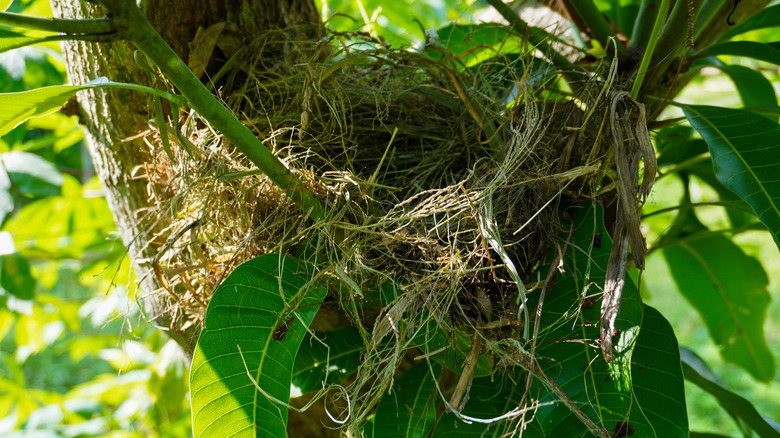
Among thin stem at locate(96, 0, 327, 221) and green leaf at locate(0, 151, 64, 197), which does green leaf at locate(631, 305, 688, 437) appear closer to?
thin stem at locate(96, 0, 327, 221)

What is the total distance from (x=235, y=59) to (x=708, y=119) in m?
0.58

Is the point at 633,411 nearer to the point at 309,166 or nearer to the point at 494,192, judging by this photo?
the point at 494,192

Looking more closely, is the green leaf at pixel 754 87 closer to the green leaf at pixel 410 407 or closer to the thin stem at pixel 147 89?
the green leaf at pixel 410 407

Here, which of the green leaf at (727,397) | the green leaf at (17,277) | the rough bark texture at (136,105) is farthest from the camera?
the green leaf at (17,277)

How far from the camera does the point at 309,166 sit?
80 centimetres

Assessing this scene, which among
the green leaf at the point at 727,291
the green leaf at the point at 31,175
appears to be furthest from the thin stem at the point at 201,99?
the green leaf at the point at 727,291

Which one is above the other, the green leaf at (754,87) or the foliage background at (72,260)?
the green leaf at (754,87)

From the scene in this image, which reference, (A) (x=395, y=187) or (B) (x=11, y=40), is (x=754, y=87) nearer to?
(A) (x=395, y=187)

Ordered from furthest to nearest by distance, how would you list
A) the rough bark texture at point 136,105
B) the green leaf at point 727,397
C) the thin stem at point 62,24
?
the green leaf at point 727,397, the rough bark texture at point 136,105, the thin stem at point 62,24

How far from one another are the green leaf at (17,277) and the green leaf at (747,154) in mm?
1128

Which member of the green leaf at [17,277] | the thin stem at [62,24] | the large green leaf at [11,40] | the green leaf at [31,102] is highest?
the thin stem at [62,24]

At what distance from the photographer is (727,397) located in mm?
955

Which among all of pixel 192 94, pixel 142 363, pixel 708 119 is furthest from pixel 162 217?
pixel 142 363

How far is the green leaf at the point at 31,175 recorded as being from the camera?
110cm
